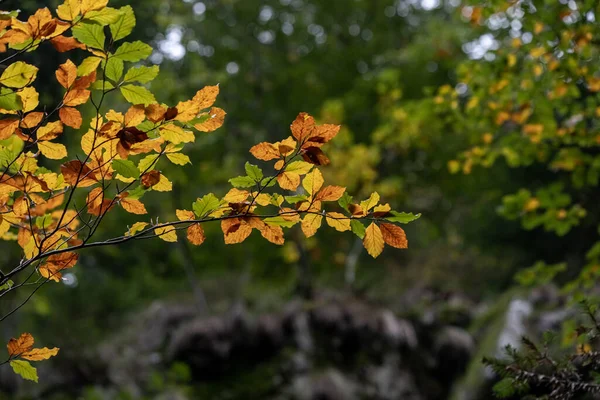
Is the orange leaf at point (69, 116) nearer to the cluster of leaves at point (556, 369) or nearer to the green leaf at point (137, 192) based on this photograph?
the green leaf at point (137, 192)

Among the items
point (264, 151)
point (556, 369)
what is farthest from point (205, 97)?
point (556, 369)

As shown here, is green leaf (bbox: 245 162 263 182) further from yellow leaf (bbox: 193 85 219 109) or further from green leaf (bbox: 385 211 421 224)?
green leaf (bbox: 385 211 421 224)

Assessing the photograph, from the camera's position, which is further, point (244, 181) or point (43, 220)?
point (43, 220)

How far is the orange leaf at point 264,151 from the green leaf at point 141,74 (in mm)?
292

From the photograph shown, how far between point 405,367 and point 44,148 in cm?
567

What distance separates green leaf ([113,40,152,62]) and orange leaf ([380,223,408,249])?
28.0 inches

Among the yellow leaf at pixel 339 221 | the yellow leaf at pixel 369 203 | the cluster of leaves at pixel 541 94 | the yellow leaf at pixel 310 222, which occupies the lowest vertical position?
the yellow leaf at pixel 369 203

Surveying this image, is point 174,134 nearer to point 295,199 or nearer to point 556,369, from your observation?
point 295,199

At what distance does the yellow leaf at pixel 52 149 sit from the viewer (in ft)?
4.66

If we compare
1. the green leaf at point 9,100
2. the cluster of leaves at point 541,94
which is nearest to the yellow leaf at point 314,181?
the green leaf at point 9,100

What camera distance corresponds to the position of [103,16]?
1245 millimetres

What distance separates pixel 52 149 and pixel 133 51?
0.38 m

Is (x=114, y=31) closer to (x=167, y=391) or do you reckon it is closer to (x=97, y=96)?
(x=97, y=96)

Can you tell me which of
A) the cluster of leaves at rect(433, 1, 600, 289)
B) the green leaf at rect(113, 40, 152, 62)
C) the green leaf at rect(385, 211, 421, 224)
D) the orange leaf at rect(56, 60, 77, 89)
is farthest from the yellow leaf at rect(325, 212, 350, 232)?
the cluster of leaves at rect(433, 1, 600, 289)
